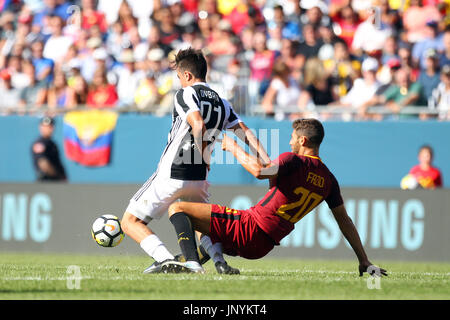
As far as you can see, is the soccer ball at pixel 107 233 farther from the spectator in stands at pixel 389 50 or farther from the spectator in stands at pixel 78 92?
the spectator in stands at pixel 389 50

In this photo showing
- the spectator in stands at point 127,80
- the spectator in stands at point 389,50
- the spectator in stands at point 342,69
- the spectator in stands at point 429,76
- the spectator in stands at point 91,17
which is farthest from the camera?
the spectator in stands at point 91,17

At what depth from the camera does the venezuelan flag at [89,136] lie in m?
15.5

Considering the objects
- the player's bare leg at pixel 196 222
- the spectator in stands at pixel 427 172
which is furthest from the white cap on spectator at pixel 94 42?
the player's bare leg at pixel 196 222

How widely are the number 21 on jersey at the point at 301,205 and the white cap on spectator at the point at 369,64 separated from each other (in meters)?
7.30

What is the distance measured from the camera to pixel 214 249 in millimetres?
8859

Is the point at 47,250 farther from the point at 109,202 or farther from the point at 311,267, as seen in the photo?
the point at 311,267

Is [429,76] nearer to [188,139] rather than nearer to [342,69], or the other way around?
[342,69]

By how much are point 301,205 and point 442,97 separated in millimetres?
6991

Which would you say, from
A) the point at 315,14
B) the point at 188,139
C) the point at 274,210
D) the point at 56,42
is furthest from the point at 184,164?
the point at 56,42

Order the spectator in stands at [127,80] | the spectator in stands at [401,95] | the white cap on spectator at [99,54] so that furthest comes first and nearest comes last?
the white cap on spectator at [99,54] → the spectator in stands at [127,80] → the spectator in stands at [401,95]

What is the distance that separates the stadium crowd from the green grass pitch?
571 centimetres

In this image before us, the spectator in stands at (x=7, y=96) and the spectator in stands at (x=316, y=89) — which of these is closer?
the spectator in stands at (x=316, y=89)

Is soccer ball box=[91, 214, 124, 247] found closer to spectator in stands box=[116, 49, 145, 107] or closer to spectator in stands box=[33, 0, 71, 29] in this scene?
spectator in stands box=[116, 49, 145, 107]

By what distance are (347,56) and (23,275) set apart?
9.02 metres
